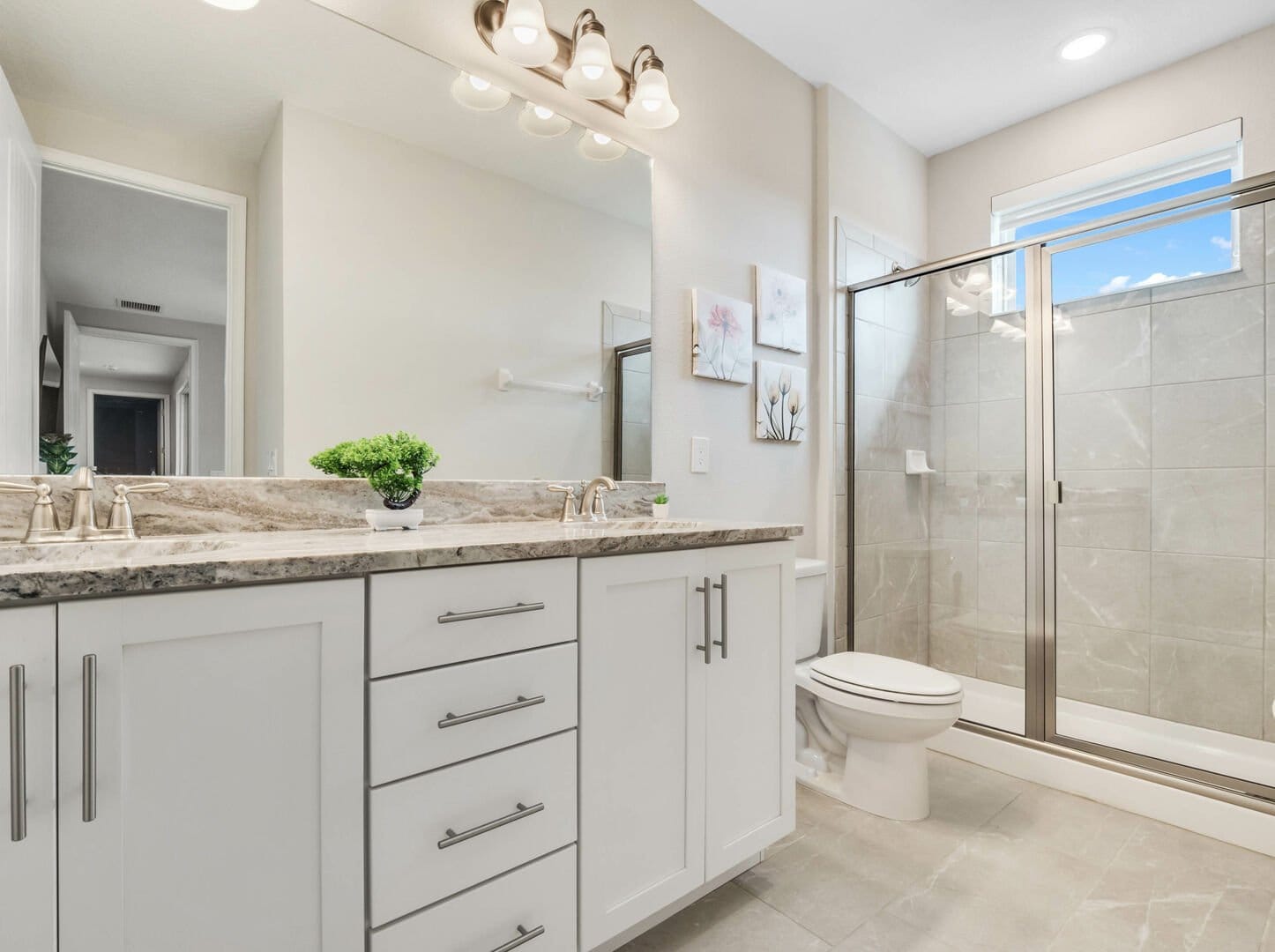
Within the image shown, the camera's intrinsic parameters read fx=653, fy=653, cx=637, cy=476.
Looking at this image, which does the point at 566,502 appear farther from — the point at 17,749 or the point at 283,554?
the point at 17,749

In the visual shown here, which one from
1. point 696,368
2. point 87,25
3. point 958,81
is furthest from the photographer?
point 958,81

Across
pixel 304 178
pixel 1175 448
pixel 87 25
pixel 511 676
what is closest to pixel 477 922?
pixel 511 676

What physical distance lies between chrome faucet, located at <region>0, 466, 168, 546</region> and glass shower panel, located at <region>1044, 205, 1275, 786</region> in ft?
8.46

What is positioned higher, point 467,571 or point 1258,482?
point 1258,482

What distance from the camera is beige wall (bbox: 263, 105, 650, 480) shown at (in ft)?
4.61

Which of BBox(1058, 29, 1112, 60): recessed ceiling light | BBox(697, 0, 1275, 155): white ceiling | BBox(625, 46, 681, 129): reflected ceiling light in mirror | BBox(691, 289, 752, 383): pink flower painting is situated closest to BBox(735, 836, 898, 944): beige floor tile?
BBox(691, 289, 752, 383): pink flower painting

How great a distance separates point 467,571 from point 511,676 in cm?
19

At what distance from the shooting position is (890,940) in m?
1.39

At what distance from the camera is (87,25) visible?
1181 millimetres

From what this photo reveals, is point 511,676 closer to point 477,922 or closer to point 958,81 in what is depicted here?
point 477,922

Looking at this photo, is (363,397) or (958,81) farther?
(958,81)

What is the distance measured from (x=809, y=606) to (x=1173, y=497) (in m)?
1.23

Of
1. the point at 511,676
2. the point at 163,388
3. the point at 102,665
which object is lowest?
the point at 511,676

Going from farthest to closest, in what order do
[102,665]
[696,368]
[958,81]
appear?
[958,81] → [696,368] → [102,665]
